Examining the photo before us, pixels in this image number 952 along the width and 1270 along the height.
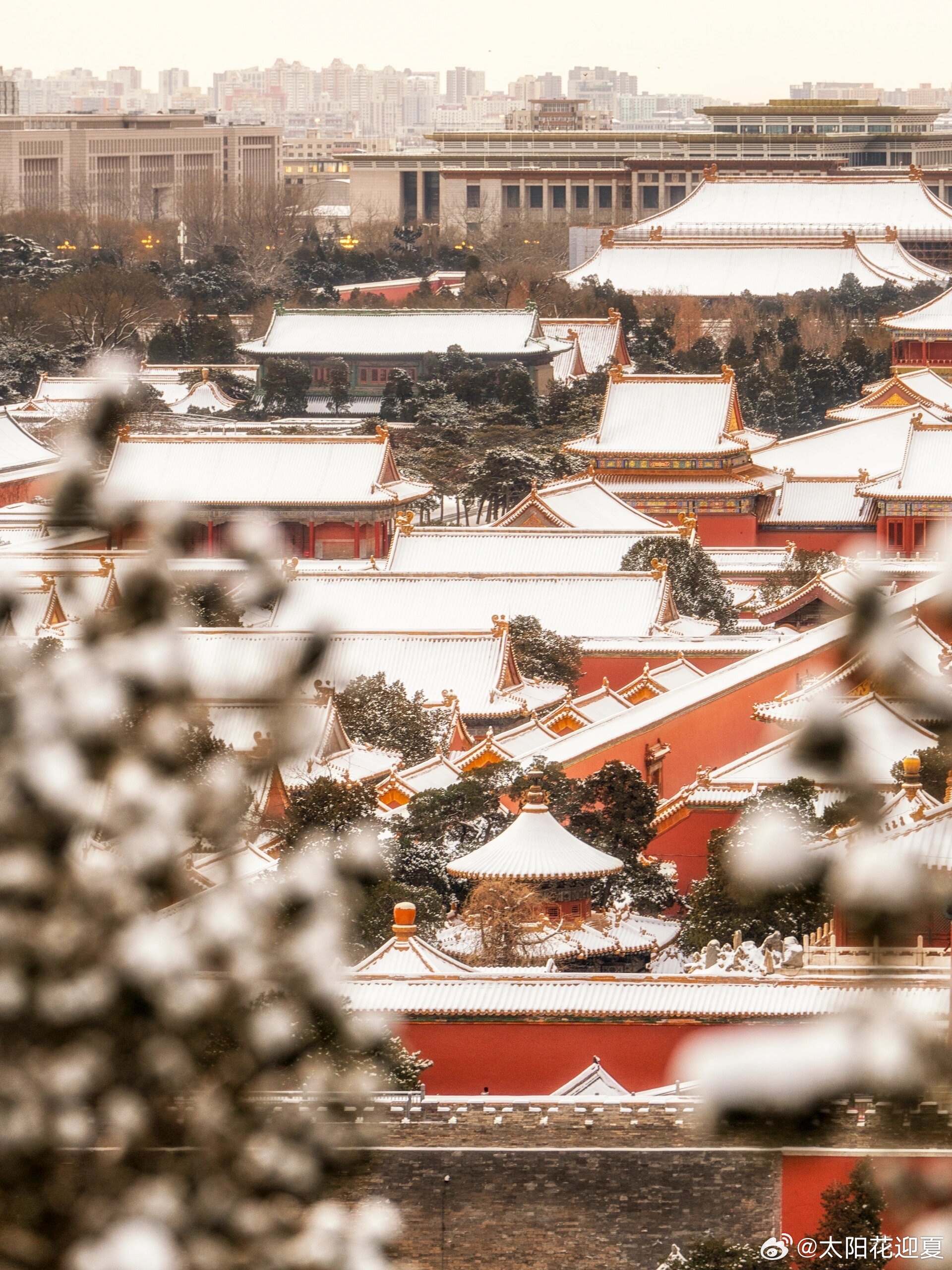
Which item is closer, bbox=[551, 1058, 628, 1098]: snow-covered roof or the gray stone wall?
the gray stone wall

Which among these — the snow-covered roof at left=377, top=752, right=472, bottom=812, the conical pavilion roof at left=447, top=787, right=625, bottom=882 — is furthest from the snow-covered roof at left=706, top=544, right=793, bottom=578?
the conical pavilion roof at left=447, top=787, right=625, bottom=882

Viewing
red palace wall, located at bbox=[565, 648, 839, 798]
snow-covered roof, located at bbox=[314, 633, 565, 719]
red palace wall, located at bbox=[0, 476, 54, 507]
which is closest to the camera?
red palace wall, located at bbox=[565, 648, 839, 798]

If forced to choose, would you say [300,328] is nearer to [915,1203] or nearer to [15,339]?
[15,339]

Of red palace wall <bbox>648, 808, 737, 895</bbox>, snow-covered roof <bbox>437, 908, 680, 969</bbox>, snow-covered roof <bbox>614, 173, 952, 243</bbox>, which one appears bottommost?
red palace wall <bbox>648, 808, 737, 895</bbox>

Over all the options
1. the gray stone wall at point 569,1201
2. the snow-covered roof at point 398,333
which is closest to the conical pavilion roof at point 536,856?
the gray stone wall at point 569,1201

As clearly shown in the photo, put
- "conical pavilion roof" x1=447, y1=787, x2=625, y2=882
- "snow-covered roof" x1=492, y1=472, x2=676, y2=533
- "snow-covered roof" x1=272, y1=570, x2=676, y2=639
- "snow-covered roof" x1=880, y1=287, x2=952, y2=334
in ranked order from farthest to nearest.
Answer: "snow-covered roof" x1=880, y1=287, x2=952, y2=334 → "snow-covered roof" x1=492, y1=472, x2=676, y2=533 → "snow-covered roof" x1=272, y1=570, x2=676, y2=639 → "conical pavilion roof" x1=447, y1=787, x2=625, y2=882

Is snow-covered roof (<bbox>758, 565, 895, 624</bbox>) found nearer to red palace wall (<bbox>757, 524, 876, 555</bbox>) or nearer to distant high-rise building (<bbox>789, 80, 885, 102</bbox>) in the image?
red palace wall (<bbox>757, 524, 876, 555</bbox>)

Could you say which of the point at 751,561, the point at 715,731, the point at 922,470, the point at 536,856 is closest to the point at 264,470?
the point at 751,561
